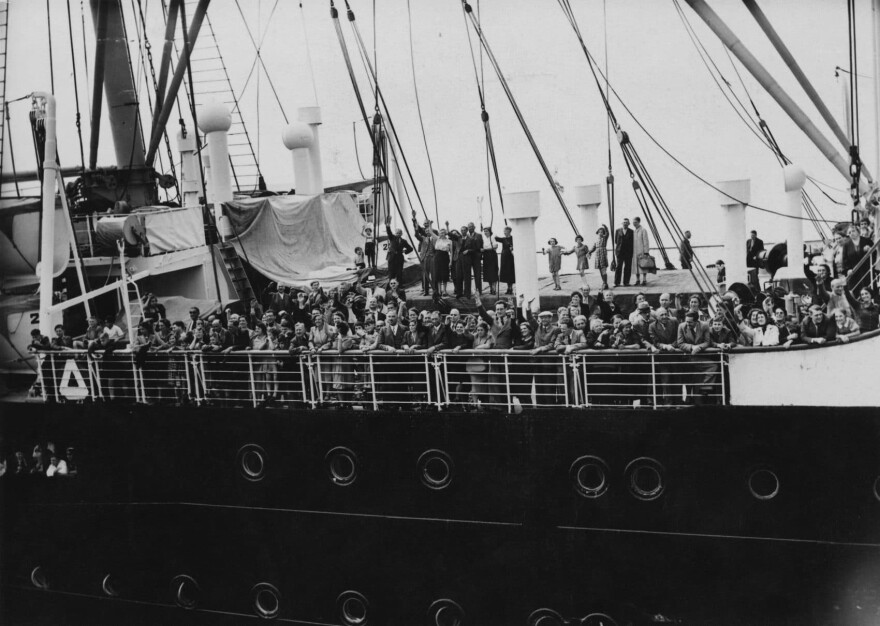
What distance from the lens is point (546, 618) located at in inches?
492

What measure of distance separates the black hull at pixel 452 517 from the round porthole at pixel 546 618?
0.03 meters

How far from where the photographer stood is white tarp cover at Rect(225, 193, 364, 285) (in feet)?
62.6

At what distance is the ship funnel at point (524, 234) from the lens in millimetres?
13703

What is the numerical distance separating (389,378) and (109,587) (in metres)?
5.81

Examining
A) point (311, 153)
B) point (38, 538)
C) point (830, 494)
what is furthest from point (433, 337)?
point (311, 153)

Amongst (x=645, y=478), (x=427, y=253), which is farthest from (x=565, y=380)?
(x=427, y=253)

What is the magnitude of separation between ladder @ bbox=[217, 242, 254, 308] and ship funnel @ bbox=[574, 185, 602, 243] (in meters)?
6.54

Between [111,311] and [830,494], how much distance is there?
42.2 feet

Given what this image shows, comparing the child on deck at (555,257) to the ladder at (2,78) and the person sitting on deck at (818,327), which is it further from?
the ladder at (2,78)

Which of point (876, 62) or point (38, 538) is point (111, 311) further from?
point (876, 62)

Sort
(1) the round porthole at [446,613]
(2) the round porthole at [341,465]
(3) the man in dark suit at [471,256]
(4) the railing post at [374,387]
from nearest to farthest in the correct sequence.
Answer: (4) the railing post at [374,387]
(1) the round porthole at [446,613]
(2) the round porthole at [341,465]
(3) the man in dark suit at [471,256]

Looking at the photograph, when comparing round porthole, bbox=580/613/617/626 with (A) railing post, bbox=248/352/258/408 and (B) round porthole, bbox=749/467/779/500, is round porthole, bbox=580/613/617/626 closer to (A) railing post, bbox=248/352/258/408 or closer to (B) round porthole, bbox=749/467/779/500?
(B) round porthole, bbox=749/467/779/500

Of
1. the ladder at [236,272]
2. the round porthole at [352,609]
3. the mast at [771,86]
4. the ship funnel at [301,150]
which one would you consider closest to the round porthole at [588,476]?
the round porthole at [352,609]

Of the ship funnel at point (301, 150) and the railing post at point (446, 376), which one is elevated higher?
the ship funnel at point (301, 150)
